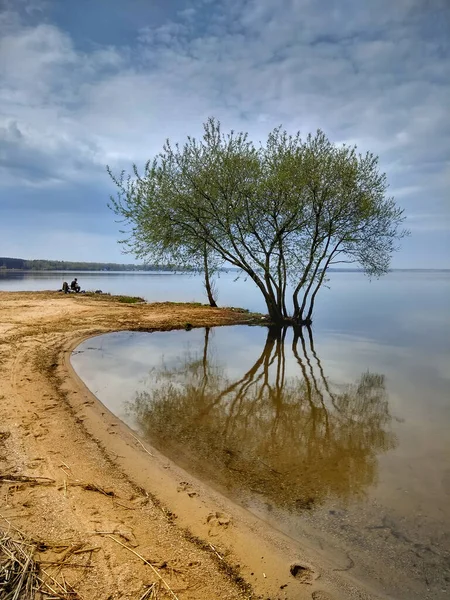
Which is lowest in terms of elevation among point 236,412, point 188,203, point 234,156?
point 236,412

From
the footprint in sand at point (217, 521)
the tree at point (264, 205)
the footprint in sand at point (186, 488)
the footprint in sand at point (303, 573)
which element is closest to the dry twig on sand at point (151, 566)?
the footprint in sand at point (217, 521)

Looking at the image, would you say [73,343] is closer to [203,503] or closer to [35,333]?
[35,333]

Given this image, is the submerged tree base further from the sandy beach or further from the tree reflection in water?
the sandy beach

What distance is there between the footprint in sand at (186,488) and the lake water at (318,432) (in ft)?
1.39

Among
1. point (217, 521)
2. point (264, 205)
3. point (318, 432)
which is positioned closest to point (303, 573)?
point (217, 521)

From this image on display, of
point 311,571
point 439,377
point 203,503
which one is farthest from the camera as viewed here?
point 439,377

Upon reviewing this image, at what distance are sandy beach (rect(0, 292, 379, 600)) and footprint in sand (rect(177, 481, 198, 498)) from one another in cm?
1

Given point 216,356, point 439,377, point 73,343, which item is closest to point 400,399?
point 439,377

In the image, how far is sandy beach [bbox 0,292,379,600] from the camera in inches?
126

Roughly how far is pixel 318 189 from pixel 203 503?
18.4m

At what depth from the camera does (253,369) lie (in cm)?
1242

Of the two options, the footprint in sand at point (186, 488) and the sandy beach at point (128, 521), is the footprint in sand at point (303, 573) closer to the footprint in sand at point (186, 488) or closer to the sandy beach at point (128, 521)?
the sandy beach at point (128, 521)

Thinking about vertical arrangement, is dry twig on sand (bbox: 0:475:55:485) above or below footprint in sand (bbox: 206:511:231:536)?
above

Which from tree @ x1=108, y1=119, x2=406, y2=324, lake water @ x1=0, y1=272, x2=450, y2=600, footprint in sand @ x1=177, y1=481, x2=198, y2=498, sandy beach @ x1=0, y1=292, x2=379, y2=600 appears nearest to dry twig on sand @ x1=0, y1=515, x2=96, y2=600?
sandy beach @ x1=0, y1=292, x2=379, y2=600
